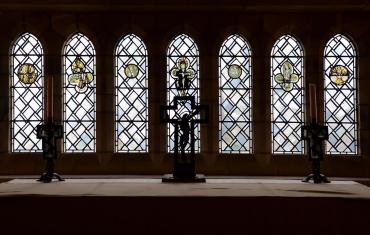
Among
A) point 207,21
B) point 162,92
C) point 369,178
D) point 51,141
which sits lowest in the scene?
point 369,178

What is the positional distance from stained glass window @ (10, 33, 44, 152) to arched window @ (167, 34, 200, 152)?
1.71 meters

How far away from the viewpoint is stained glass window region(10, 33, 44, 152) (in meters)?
8.09

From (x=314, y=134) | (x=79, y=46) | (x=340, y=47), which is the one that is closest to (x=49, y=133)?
(x=314, y=134)

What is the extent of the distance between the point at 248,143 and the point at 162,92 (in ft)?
4.38

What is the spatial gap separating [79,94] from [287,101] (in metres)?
2.79

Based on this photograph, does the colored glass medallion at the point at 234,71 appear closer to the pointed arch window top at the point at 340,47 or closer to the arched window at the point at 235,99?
the arched window at the point at 235,99

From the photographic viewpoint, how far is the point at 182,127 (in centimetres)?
546

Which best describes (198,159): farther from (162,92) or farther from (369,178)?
(369,178)

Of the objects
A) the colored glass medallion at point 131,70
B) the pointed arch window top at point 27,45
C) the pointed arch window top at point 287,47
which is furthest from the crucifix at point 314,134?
the pointed arch window top at point 27,45

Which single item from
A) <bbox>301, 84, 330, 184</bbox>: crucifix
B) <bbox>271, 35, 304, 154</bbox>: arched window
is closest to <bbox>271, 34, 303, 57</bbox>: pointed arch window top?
<bbox>271, 35, 304, 154</bbox>: arched window
